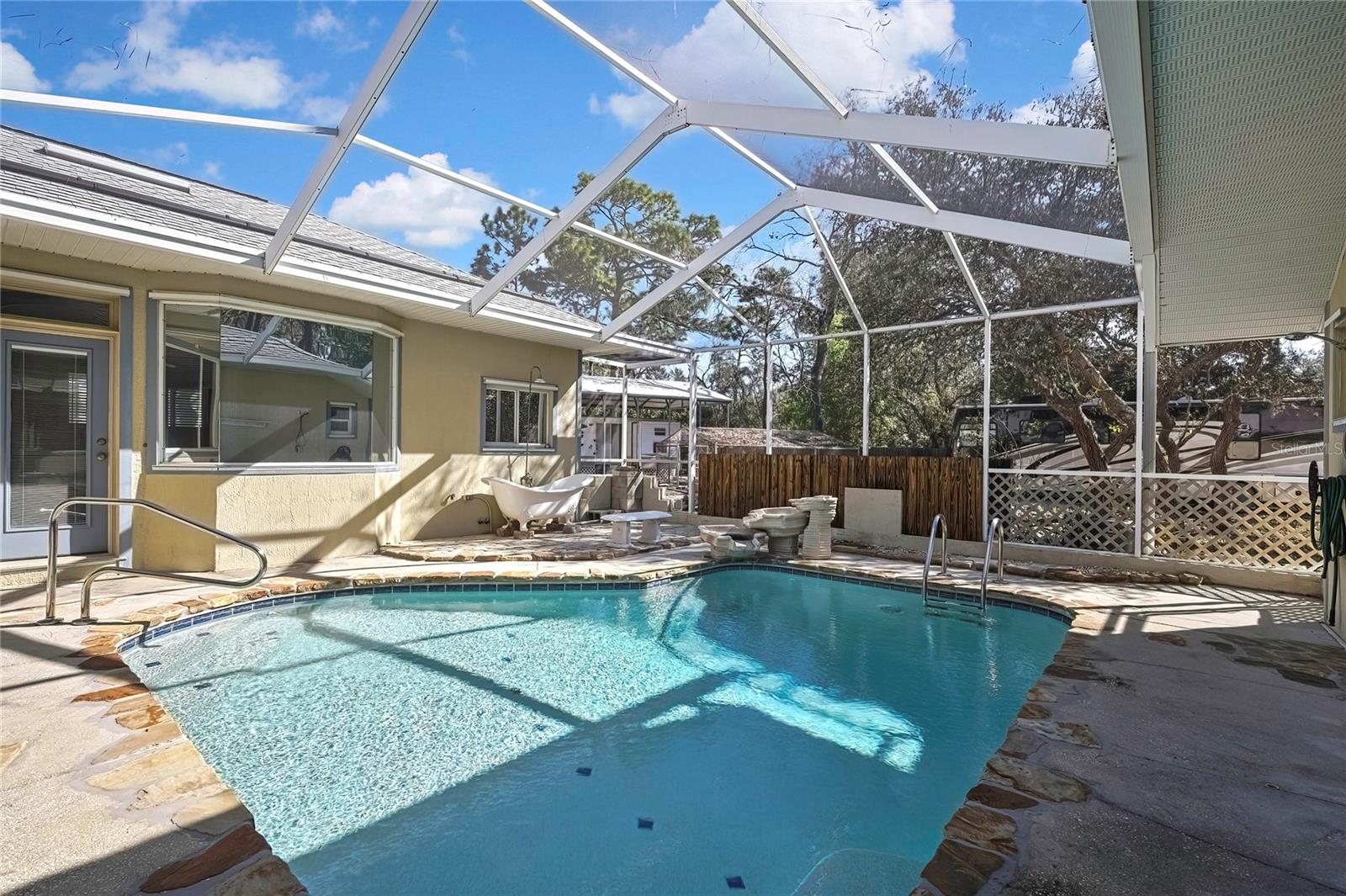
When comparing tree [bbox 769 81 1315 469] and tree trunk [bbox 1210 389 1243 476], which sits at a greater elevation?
tree [bbox 769 81 1315 469]

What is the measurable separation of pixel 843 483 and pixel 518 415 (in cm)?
512

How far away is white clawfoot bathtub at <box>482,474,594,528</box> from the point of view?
360 inches

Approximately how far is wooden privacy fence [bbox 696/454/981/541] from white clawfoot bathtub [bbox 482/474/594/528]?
2.64m

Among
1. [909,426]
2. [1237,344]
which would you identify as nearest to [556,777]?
[1237,344]

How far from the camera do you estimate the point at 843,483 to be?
10.0 m

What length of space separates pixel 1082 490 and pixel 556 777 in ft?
25.8

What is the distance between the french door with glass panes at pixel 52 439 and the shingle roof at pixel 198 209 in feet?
4.46

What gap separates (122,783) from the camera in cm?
256

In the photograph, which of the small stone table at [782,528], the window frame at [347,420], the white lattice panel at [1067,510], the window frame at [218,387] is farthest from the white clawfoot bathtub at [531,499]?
the white lattice panel at [1067,510]

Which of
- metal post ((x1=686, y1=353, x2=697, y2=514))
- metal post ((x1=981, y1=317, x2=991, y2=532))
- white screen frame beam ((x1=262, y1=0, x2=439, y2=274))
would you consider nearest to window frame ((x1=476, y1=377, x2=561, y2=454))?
metal post ((x1=686, y1=353, x2=697, y2=514))

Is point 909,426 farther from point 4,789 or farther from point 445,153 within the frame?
point 4,789

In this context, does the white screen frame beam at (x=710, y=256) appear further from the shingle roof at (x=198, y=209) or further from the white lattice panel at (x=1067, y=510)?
the white lattice panel at (x=1067, y=510)

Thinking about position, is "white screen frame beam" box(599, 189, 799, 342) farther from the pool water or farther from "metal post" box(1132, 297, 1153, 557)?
the pool water

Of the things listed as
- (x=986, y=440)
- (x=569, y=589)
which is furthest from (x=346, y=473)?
(x=986, y=440)
